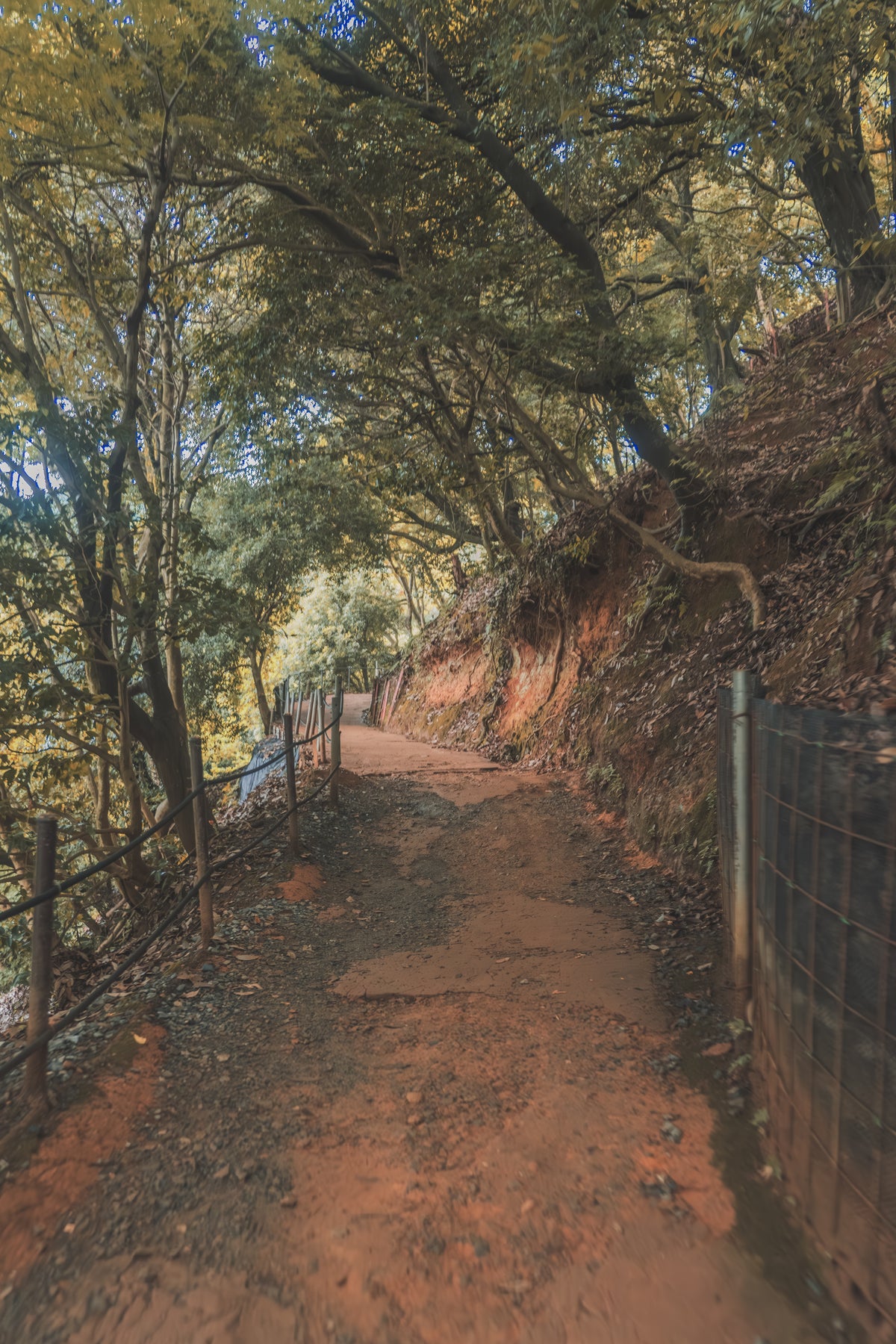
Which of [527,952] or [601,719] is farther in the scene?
[601,719]

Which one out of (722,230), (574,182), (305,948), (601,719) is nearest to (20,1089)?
(305,948)

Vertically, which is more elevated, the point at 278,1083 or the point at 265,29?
the point at 265,29

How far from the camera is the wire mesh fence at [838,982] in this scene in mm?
2020

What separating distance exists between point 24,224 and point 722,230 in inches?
356

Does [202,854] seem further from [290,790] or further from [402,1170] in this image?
[402,1170]

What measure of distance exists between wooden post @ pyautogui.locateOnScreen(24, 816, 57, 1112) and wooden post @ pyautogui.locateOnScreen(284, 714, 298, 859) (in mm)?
3710

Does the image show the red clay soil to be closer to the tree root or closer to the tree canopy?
the tree canopy

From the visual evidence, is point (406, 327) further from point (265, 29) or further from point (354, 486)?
point (354, 486)

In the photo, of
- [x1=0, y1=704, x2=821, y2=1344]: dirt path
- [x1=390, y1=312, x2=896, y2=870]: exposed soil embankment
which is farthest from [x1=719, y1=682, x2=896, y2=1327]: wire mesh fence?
[x1=390, y1=312, x2=896, y2=870]: exposed soil embankment

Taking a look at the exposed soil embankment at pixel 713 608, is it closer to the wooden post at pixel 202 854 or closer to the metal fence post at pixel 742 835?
the metal fence post at pixel 742 835

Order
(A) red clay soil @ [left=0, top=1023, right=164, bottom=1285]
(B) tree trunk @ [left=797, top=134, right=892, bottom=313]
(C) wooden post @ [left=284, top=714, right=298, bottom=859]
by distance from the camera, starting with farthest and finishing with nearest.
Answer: (B) tree trunk @ [left=797, top=134, right=892, bottom=313] → (C) wooden post @ [left=284, top=714, right=298, bottom=859] → (A) red clay soil @ [left=0, top=1023, right=164, bottom=1285]

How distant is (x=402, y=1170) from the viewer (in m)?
3.04

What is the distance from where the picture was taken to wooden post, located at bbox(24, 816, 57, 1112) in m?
3.20

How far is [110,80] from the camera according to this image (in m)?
6.45
